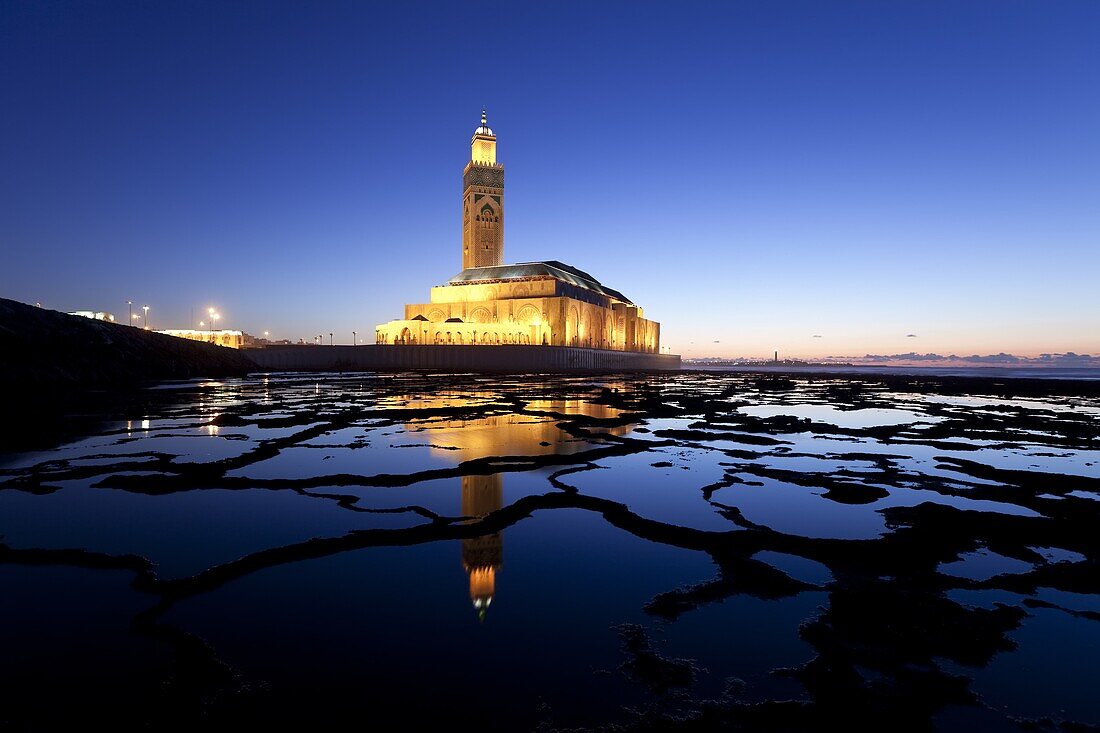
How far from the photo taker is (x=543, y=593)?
1.90 meters

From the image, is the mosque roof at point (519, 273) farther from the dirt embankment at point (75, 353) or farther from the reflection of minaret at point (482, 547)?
the reflection of minaret at point (482, 547)

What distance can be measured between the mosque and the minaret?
16.6 m

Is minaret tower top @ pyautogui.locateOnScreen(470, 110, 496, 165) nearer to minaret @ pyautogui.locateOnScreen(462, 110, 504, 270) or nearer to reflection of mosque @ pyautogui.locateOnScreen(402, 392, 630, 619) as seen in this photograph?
Result: minaret @ pyautogui.locateOnScreen(462, 110, 504, 270)

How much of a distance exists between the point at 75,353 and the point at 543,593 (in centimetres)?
1526

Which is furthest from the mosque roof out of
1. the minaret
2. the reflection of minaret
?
the reflection of minaret

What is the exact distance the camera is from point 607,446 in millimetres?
5227

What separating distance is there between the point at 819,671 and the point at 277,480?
3.39 metres

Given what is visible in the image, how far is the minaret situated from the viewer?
255ft

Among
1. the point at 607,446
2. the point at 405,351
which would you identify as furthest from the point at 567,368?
the point at 607,446

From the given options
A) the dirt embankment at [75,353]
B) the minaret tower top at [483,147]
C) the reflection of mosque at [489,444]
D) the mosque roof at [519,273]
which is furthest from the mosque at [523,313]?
the reflection of mosque at [489,444]

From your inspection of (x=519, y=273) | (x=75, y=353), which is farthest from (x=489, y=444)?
(x=519, y=273)

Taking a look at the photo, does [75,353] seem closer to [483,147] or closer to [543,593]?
[543,593]

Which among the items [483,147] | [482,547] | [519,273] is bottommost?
[482,547]

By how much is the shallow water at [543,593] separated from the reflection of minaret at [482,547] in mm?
17
